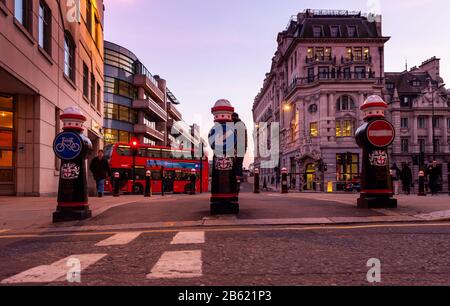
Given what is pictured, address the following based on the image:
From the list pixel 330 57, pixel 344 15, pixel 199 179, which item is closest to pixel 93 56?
pixel 199 179

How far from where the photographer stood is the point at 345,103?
50000mm

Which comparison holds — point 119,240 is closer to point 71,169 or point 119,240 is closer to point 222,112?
point 71,169

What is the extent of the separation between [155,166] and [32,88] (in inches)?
562

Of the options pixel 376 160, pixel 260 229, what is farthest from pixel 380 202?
pixel 260 229

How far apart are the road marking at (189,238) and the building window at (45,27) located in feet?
52.7

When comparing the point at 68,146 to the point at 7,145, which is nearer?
the point at 68,146

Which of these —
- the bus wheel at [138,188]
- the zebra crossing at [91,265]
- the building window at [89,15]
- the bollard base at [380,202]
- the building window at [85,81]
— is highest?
the building window at [89,15]

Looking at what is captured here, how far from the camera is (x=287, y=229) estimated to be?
584cm

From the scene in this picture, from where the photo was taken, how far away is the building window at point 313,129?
50013mm

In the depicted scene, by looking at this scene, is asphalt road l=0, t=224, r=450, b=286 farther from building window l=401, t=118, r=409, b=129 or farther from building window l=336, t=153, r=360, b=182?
building window l=401, t=118, r=409, b=129

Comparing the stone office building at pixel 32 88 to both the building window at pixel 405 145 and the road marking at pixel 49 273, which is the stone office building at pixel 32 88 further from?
the building window at pixel 405 145

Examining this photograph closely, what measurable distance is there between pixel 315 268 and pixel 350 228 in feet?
8.92

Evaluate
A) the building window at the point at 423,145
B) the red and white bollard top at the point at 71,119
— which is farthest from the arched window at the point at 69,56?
the building window at the point at 423,145

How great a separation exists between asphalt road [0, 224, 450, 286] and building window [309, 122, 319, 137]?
4514 centimetres
